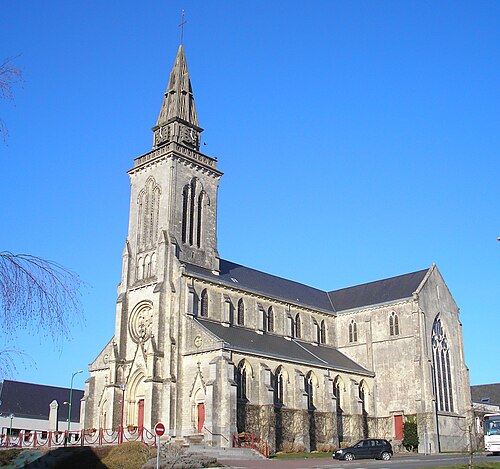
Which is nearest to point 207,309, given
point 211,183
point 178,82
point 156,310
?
point 156,310

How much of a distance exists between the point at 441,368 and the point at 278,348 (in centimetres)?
1798

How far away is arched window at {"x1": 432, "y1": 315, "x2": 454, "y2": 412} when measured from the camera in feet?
193

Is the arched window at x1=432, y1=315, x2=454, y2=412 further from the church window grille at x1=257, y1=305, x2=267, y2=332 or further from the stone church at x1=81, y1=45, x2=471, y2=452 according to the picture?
the church window grille at x1=257, y1=305, x2=267, y2=332

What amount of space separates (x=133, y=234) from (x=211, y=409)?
19198 millimetres

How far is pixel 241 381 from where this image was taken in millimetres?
46344

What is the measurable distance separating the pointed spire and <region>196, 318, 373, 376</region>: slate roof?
754 inches

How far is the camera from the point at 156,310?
49.5 m

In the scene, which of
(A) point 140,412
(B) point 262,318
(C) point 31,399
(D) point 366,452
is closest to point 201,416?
(A) point 140,412

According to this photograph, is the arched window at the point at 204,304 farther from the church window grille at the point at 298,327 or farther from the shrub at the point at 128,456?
the shrub at the point at 128,456

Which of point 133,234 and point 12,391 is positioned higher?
point 133,234

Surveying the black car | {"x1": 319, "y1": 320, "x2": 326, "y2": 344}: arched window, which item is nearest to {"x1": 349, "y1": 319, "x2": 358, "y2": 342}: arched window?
{"x1": 319, "y1": 320, "x2": 326, "y2": 344}: arched window

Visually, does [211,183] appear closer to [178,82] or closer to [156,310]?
[178,82]

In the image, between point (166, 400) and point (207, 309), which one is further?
point (207, 309)

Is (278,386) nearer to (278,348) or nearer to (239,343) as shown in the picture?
(278,348)
